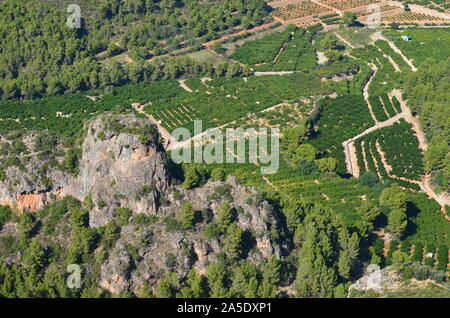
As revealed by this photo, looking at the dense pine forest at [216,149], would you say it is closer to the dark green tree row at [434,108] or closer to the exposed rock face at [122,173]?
the exposed rock face at [122,173]

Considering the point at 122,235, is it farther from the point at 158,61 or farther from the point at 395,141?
the point at 158,61

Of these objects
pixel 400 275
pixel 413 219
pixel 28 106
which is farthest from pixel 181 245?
pixel 28 106

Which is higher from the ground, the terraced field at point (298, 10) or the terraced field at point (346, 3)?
the terraced field at point (346, 3)

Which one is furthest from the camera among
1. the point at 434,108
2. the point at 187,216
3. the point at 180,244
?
the point at 434,108

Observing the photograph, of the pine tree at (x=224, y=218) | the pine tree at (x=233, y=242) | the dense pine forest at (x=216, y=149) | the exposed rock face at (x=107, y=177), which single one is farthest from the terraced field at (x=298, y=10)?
the pine tree at (x=233, y=242)

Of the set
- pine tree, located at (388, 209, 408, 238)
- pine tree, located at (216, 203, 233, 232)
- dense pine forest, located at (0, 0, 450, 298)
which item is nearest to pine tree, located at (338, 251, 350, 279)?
dense pine forest, located at (0, 0, 450, 298)

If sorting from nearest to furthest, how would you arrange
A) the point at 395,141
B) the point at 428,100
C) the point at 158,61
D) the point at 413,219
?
the point at 413,219
the point at 395,141
the point at 428,100
the point at 158,61

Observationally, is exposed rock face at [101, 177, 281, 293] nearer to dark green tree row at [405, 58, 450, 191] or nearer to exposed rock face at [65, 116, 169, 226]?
exposed rock face at [65, 116, 169, 226]

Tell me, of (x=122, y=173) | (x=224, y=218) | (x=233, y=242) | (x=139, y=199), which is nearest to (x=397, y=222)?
(x=233, y=242)

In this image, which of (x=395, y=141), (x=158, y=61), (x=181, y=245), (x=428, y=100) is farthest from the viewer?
(x=158, y=61)

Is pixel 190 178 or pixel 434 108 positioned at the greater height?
pixel 190 178

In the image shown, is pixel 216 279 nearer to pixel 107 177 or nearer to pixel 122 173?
pixel 122 173
